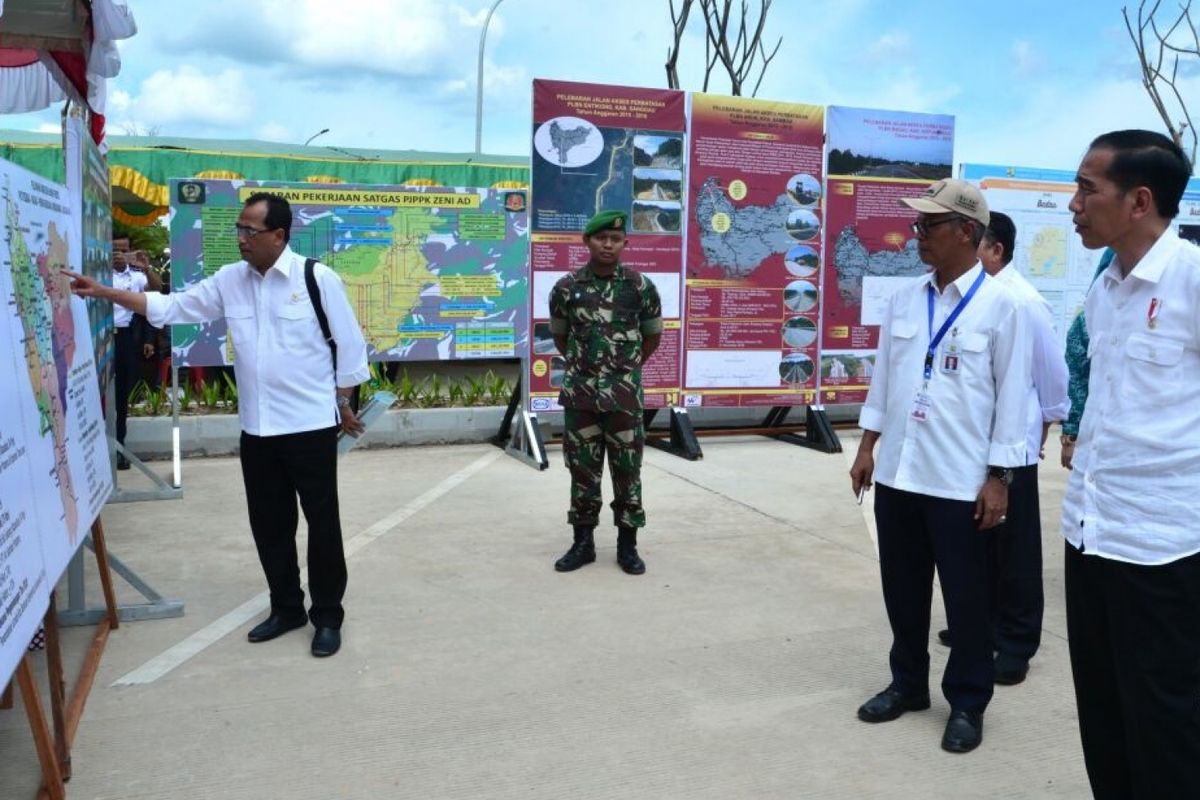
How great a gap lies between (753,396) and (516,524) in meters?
3.24

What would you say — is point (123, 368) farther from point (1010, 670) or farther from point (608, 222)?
point (1010, 670)

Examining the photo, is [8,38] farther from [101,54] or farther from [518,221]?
[518,221]

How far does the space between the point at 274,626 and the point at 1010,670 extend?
290 centimetres

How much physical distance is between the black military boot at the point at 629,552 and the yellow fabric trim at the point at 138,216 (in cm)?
912

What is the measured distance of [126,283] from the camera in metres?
8.38

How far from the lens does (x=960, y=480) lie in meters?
3.27

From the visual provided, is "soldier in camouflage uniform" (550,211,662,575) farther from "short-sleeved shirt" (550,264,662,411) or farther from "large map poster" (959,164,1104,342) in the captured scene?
"large map poster" (959,164,1104,342)

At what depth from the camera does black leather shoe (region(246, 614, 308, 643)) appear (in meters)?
4.21

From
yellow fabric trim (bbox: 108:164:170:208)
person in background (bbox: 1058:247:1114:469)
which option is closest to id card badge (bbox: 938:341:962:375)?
person in background (bbox: 1058:247:1114:469)

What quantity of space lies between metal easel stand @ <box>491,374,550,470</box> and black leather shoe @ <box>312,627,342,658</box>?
3.63 meters

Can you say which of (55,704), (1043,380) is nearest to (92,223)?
(55,704)

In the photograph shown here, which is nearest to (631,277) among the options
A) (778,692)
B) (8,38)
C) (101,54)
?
(778,692)

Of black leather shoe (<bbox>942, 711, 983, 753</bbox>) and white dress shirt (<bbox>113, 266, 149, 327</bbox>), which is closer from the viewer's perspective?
black leather shoe (<bbox>942, 711, 983, 753</bbox>)

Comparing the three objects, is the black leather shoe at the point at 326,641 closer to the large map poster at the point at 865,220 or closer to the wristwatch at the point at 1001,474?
the wristwatch at the point at 1001,474
